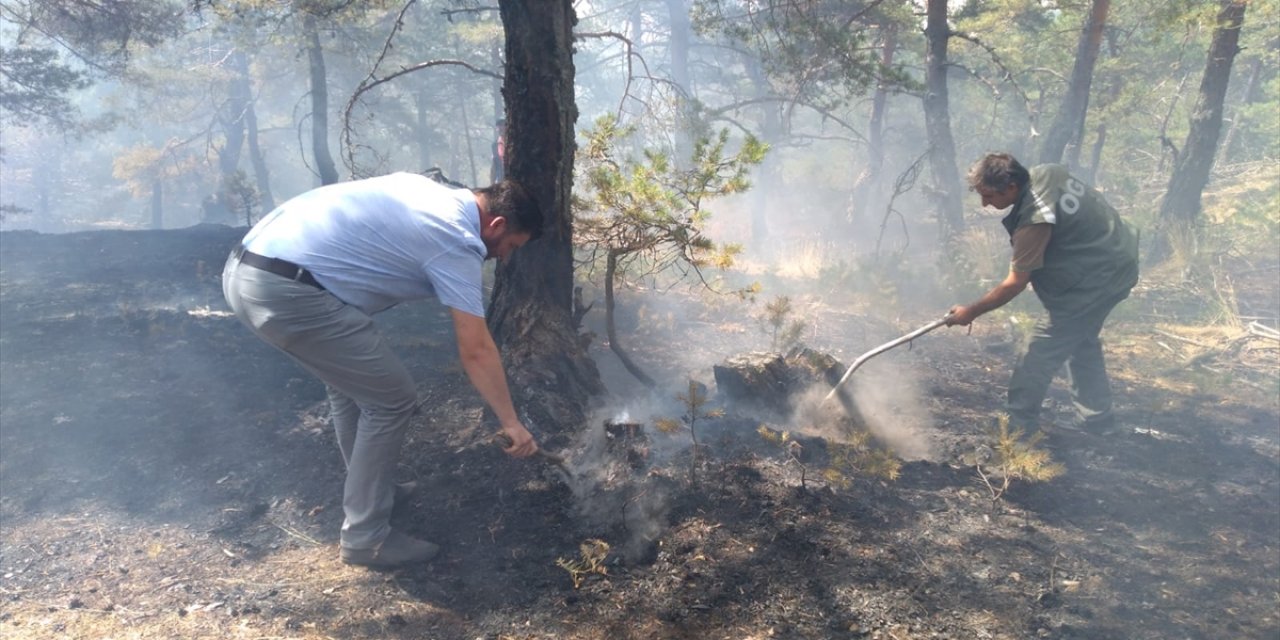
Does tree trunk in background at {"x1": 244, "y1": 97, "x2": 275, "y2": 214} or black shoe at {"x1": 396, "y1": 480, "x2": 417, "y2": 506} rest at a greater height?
tree trunk in background at {"x1": 244, "y1": 97, "x2": 275, "y2": 214}

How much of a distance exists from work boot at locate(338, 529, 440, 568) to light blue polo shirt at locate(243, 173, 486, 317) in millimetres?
1212

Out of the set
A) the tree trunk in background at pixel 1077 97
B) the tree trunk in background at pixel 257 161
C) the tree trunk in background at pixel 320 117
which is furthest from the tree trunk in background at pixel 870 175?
the tree trunk in background at pixel 257 161

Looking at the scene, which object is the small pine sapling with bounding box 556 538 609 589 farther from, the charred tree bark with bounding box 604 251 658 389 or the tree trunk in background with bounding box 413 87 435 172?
the tree trunk in background with bounding box 413 87 435 172

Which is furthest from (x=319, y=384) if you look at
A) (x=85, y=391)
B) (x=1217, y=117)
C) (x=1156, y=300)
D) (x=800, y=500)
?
(x=1217, y=117)

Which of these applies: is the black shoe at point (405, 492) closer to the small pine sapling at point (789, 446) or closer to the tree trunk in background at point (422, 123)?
the small pine sapling at point (789, 446)

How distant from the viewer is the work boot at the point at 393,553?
327 centimetres

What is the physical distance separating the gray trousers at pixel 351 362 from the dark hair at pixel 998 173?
3.60m

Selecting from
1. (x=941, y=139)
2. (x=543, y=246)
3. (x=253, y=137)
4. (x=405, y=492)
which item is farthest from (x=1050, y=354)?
(x=253, y=137)

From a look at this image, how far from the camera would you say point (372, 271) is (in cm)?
290

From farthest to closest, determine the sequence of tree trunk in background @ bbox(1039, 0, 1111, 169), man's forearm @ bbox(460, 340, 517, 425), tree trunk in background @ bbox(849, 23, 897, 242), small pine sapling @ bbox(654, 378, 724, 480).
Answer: tree trunk in background @ bbox(849, 23, 897, 242)
tree trunk in background @ bbox(1039, 0, 1111, 169)
small pine sapling @ bbox(654, 378, 724, 480)
man's forearm @ bbox(460, 340, 517, 425)

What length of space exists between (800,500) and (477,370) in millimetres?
1816

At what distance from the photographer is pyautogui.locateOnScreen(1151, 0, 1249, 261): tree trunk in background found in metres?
10.0

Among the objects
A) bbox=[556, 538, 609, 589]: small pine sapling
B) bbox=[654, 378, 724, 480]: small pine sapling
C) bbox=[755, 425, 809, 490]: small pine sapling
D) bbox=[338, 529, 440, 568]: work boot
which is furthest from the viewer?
bbox=[755, 425, 809, 490]: small pine sapling

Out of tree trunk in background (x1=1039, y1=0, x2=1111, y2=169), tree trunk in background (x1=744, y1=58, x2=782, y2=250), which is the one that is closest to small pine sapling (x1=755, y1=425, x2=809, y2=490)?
tree trunk in background (x1=1039, y1=0, x2=1111, y2=169)
